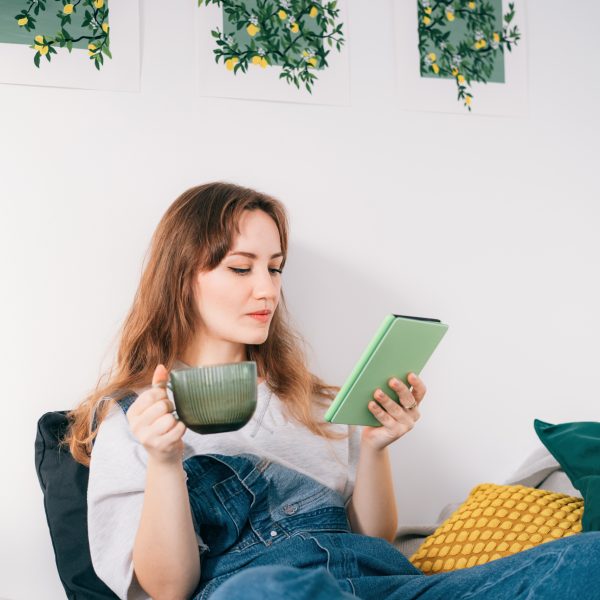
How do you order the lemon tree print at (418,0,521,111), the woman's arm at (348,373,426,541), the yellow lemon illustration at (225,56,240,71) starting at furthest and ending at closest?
1. the lemon tree print at (418,0,521,111)
2. the yellow lemon illustration at (225,56,240,71)
3. the woman's arm at (348,373,426,541)

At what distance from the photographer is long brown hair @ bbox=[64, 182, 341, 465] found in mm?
1438

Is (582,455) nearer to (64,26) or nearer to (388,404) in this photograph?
(388,404)

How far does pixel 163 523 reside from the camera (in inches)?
44.6

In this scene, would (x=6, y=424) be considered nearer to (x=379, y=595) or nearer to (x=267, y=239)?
(x=267, y=239)

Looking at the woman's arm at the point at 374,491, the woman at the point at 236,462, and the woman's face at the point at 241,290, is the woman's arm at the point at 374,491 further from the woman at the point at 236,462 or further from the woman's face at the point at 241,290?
the woman's face at the point at 241,290

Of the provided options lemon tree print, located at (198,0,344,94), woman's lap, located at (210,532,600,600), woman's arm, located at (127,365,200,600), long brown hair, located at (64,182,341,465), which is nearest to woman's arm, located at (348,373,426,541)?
Result: long brown hair, located at (64,182,341,465)

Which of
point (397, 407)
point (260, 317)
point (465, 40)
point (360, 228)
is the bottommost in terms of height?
point (397, 407)

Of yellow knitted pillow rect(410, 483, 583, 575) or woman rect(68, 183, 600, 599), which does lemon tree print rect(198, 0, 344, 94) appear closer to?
Result: woman rect(68, 183, 600, 599)

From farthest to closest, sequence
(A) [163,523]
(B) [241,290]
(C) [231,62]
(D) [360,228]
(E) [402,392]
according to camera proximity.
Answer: (D) [360,228] → (C) [231,62] → (B) [241,290] → (E) [402,392] → (A) [163,523]

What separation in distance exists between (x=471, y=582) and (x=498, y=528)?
0.32m

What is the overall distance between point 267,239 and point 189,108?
1.49 ft

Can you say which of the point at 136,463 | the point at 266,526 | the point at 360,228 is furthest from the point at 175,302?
the point at 360,228

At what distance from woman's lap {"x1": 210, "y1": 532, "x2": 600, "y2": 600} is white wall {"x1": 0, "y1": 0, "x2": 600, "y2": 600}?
28.9 inches

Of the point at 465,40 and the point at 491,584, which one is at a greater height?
the point at 465,40
